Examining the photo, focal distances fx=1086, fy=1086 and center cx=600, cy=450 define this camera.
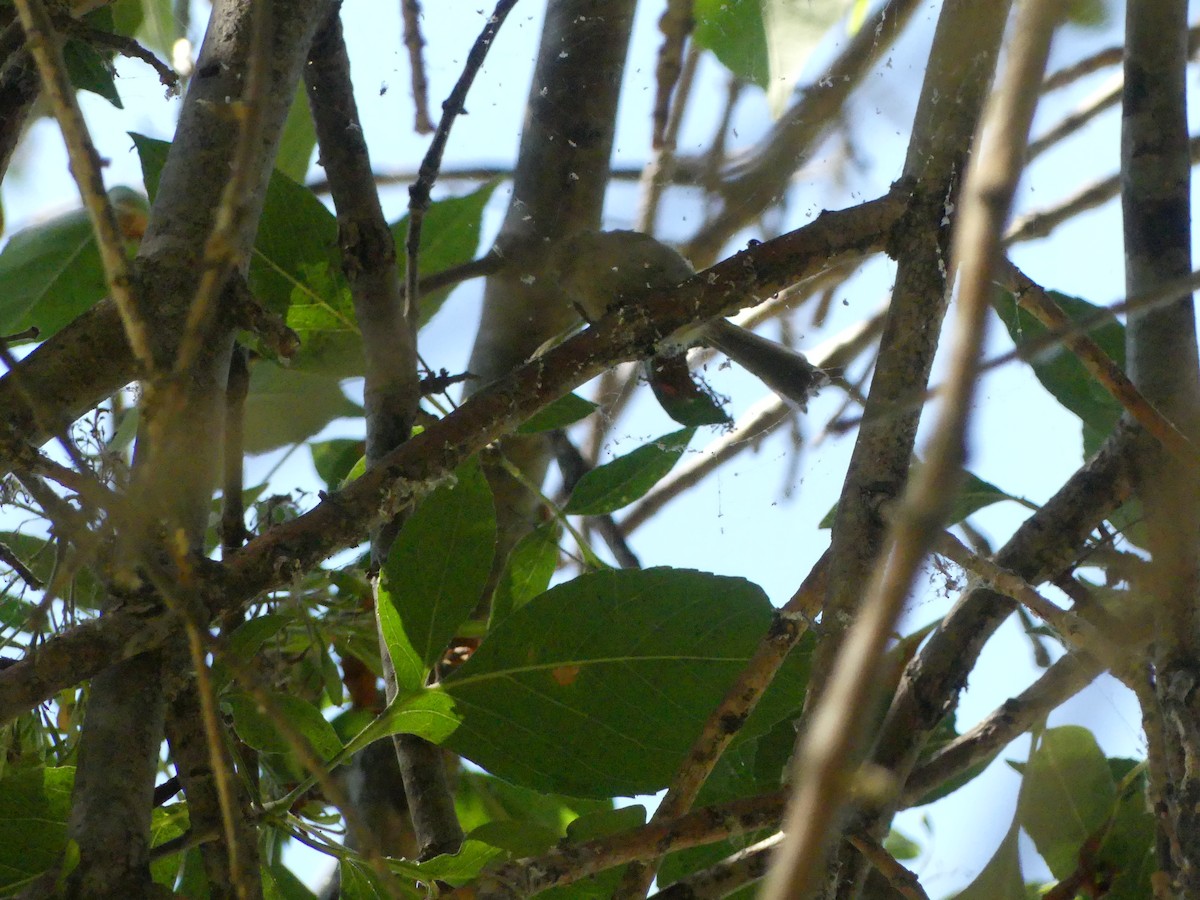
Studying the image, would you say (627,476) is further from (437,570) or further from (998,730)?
(998,730)

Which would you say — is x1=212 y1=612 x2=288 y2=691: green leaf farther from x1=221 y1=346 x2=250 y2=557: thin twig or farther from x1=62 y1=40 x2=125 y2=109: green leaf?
x1=62 y1=40 x2=125 y2=109: green leaf

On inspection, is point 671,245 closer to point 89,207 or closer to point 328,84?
point 328,84

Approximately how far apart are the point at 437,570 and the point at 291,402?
38cm

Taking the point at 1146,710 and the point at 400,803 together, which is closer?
the point at 1146,710

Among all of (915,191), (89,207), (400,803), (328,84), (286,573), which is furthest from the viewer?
(400,803)

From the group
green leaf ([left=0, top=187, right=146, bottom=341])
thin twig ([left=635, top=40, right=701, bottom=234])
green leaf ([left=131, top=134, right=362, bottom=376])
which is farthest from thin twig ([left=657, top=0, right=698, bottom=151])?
green leaf ([left=0, top=187, right=146, bottom=341])

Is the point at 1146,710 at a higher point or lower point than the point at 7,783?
lower

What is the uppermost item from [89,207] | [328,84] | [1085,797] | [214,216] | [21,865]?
[328,84]

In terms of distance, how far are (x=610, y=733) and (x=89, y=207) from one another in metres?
0.41

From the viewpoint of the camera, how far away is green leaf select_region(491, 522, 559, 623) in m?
0.84

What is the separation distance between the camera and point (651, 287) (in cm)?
85

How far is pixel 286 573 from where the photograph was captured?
57 cm

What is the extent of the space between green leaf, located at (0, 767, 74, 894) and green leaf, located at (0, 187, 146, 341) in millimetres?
430

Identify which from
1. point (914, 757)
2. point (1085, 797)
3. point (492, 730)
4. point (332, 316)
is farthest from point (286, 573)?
point (1085, 797)
